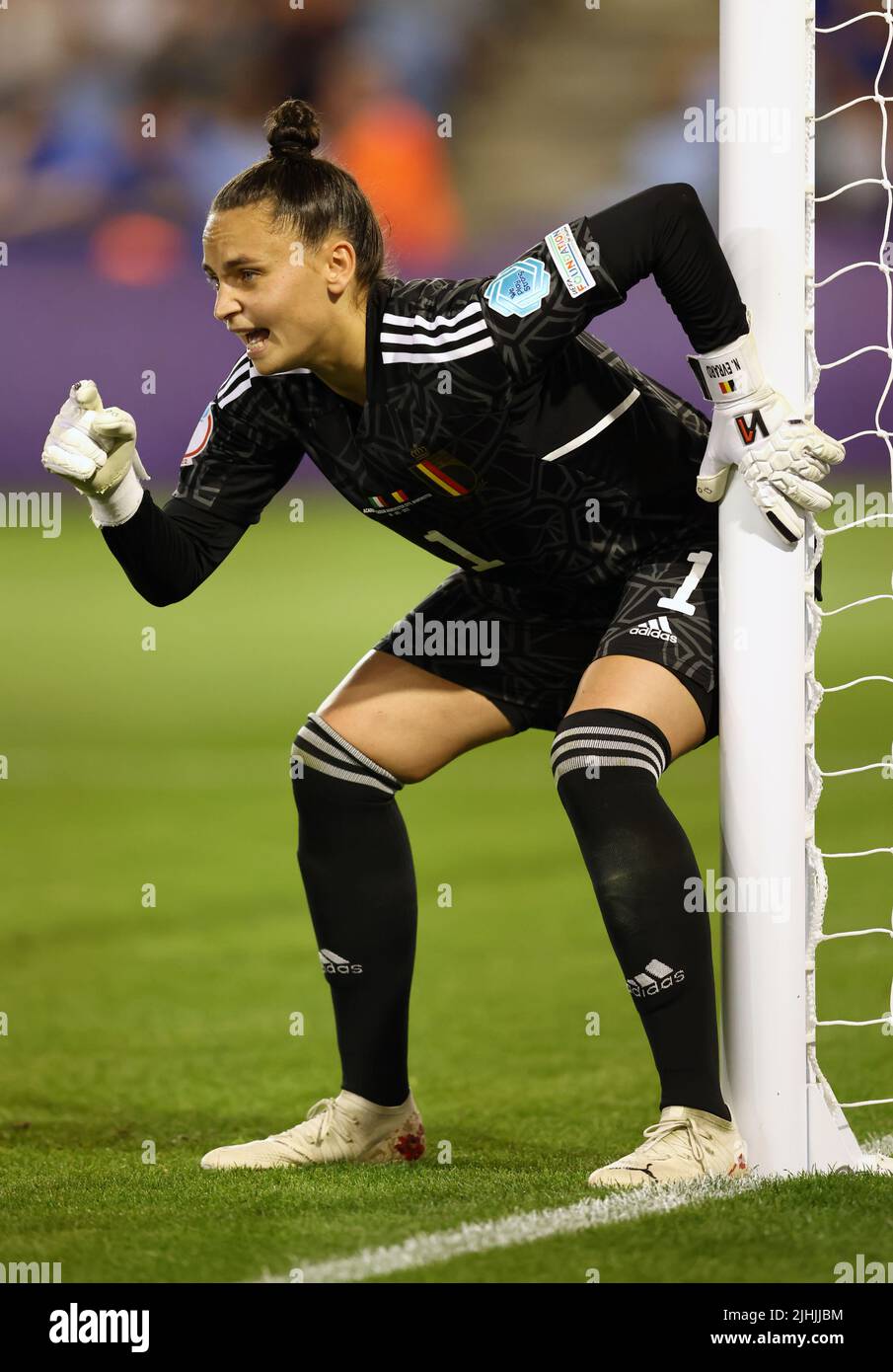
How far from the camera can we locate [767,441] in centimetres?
271

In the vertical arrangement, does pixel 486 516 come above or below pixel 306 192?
below

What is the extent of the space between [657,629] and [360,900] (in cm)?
75

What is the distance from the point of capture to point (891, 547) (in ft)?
50.2

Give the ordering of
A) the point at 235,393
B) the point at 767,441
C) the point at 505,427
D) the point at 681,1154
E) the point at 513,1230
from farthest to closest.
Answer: the point at 235,393 < the point at 505,427 < the point at 767,441 < the point at 681,1154 < the point at 513,1230

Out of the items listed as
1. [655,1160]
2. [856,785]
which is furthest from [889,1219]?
[856,785]

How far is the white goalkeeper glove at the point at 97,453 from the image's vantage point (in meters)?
2.79

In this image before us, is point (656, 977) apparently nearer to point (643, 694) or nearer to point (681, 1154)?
point (681, 1154)

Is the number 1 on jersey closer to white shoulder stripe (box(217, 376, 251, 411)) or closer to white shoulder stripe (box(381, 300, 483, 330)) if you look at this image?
white shoulder stripe (box(381, 300, 483, 330))

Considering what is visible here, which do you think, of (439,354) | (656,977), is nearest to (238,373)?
(439,354)

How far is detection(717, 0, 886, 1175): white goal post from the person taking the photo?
2742mm

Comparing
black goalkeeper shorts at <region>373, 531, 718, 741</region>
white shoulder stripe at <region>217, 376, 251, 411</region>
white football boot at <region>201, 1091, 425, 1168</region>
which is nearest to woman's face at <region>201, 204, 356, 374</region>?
white shoulder stripe at <region>217, 376, 251, 411</region>

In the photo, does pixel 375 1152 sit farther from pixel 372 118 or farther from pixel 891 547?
pixel 372 118

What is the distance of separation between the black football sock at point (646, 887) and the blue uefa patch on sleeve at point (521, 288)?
0.63m

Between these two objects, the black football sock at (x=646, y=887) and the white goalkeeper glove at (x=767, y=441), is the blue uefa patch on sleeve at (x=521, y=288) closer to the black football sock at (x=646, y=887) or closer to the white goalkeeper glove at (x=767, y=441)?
the white goalkeeper glove at (x=767, y=441)
